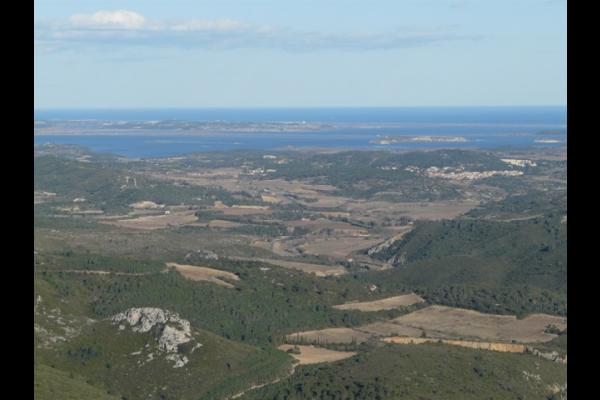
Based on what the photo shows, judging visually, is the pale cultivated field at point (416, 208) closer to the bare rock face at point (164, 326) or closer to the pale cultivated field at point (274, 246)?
the pale cultivated field at point (274, 246)

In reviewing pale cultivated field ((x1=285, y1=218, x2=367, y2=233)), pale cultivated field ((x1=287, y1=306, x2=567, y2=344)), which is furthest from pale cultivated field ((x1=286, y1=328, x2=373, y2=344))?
pale cultivated field ((x1=285, y1=218, x2=367, y2=233))

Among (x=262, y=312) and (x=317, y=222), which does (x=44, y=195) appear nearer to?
(x=317, y=222)

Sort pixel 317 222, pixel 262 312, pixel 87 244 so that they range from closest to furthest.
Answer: pixel 262 312, pixel 87 244, pixel 317 222

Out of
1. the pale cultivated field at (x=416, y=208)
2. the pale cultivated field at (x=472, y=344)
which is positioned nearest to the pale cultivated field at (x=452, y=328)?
the pale cultivated field at (x=472, y=344)

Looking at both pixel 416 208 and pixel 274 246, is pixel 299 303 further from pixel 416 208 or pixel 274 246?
pixel 416 208

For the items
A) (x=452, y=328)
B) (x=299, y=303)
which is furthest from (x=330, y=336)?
(x=452, y=328)
